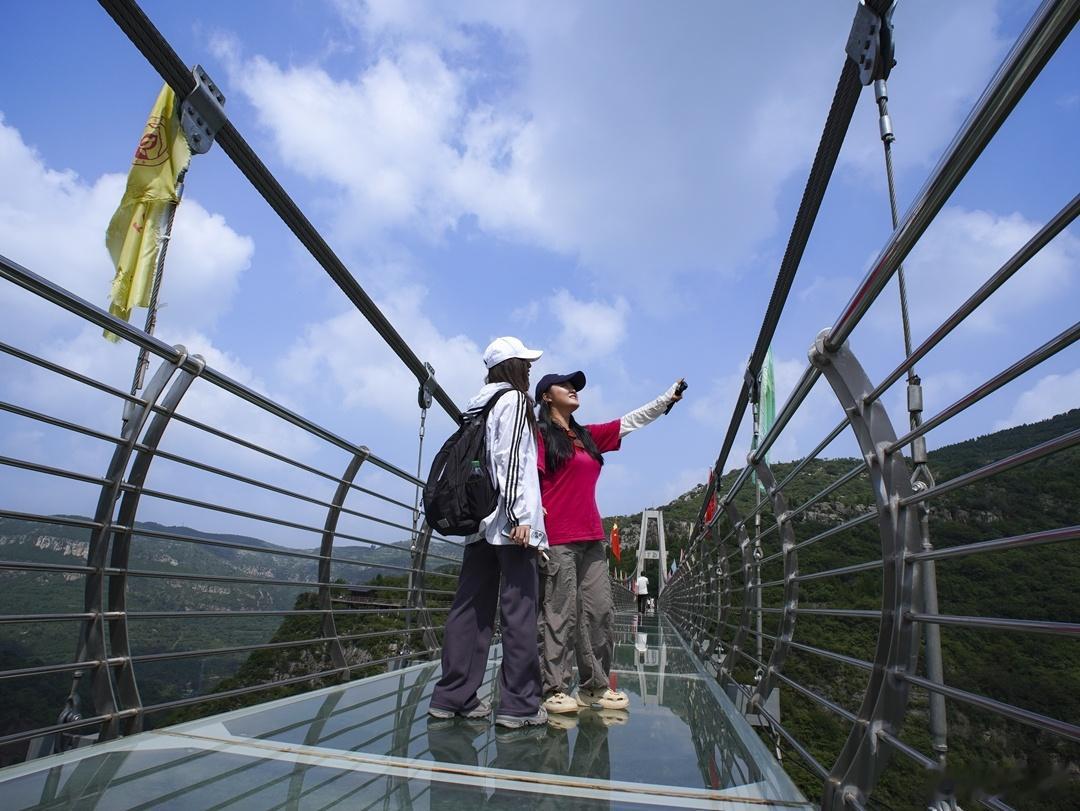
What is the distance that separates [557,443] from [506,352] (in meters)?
0.43

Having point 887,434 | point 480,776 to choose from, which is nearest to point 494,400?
point 480,776

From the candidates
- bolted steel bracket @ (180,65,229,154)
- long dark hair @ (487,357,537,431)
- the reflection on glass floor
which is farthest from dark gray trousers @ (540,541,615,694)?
bolted steel bracket @ (180,65,229,154)

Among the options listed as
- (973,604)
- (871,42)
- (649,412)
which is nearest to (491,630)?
(649,412)

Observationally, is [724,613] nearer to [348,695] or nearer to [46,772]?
[348,695]

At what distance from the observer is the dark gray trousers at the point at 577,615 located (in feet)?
8.75

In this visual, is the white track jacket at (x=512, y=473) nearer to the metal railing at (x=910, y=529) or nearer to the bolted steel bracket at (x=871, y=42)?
the metal railing at (x=910, y=529)

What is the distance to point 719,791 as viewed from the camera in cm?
162

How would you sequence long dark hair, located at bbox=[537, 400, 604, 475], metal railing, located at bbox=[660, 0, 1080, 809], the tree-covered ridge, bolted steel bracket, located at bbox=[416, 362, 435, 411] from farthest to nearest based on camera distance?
bolted steel bracket, located at bbox=[416, 362, 435, 411]
long dark hair, located at bbox=[537, 400, 604, 475]
the tree-covered ridge
metal railing, located at bbox=[660, 0, 1080, 809]

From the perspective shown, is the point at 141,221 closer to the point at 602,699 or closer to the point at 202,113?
the point at 202,113

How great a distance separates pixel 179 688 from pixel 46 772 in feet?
1.76

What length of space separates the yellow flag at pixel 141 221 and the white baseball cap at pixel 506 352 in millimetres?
3189

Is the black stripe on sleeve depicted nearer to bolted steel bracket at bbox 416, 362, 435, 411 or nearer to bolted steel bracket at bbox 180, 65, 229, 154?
bolted steel bracket at bbox 180, 65, 229, 154

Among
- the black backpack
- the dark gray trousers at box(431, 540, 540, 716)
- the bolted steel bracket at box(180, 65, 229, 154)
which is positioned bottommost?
the dark gray trousers at box(431, 540, 540, 716)

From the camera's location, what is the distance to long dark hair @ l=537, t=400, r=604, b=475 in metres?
2.86
